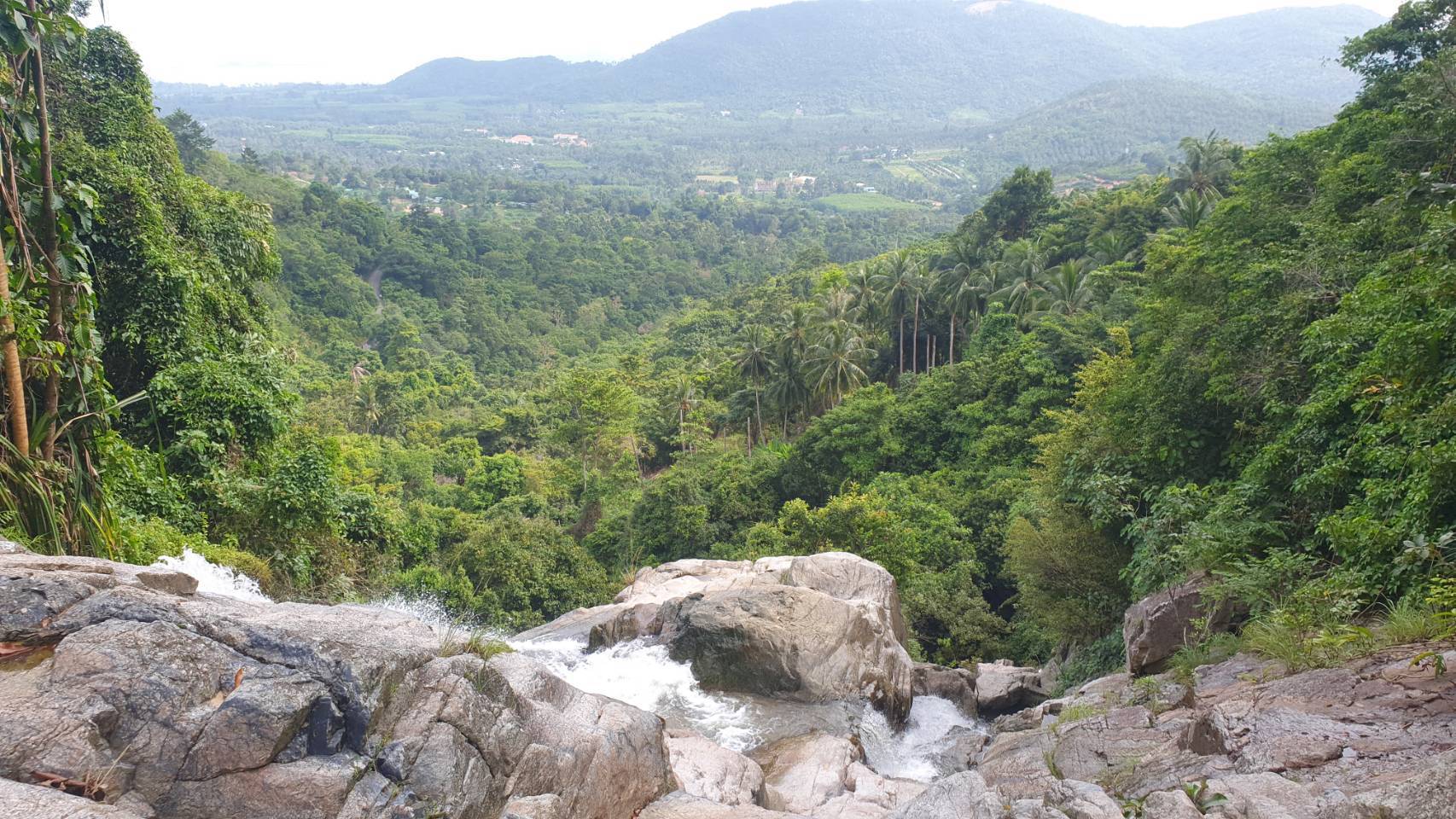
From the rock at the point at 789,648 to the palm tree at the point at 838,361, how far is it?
24854 millimetres

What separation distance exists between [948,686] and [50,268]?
1653 centimetres

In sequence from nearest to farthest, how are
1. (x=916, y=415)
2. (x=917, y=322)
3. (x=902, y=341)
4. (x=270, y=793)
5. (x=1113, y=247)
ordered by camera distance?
(x=270, y=793), (x=916, y=415), (x=1113, y=247), (x=917, y=322), (x=902, y=341)

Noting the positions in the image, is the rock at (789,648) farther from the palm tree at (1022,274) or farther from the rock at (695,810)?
the palm tree at (1022,274)

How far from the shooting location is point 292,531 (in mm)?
14570

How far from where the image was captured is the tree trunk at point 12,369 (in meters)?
6.30

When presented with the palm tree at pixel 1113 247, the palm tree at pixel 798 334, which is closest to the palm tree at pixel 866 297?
the palm tree at pixel 798 334

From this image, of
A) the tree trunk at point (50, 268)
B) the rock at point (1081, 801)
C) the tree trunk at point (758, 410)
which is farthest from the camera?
the tree trunk at point (758, 410)

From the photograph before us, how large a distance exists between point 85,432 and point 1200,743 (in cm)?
1070

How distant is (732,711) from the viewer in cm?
1427

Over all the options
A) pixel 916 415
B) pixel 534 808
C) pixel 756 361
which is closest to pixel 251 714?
pixel 534 808

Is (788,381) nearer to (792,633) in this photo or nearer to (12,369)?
(792,633)

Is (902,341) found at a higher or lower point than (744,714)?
higher

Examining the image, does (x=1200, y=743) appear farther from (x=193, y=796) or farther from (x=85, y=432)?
(x=85, y=432)

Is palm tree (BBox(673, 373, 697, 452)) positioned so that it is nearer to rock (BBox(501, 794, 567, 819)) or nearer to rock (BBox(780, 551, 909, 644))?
rock (BBox(780, 551, 909, 644))
